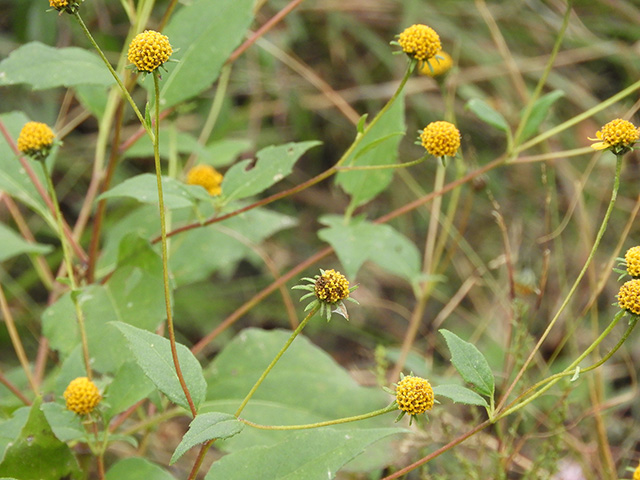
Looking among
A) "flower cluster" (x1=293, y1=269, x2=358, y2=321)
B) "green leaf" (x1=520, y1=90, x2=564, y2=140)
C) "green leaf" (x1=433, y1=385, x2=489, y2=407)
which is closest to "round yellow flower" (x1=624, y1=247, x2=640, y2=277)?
"green leaf" (x1=433, y1=385, x2=489, y2=407)

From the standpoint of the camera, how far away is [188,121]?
225cm

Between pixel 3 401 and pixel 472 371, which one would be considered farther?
pixel 3 401

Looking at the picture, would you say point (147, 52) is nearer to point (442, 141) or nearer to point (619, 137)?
point (442, 141)

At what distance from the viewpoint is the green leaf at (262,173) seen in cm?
109

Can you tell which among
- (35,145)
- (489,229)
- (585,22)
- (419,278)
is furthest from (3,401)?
(585,22)

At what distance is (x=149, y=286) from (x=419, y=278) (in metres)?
0.55

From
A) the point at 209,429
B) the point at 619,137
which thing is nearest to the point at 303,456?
the point at 209,429

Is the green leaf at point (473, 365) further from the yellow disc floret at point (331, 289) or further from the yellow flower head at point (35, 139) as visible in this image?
the yellow flower head at point (35, 139)

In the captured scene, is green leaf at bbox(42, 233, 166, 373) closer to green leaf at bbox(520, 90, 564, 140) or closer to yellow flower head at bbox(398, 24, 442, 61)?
yellow flower head at bbox(398, 24, 442, 61)

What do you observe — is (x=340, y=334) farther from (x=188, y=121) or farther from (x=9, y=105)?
(x=9, y=105)

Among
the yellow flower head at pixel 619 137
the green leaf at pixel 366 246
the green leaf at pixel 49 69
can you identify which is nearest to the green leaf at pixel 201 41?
the green leaf at pixel 49 69

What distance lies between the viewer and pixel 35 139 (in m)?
1.05

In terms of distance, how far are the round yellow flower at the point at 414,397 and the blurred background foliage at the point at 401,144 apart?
3.57 feet

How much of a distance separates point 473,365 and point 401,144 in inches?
65.4
